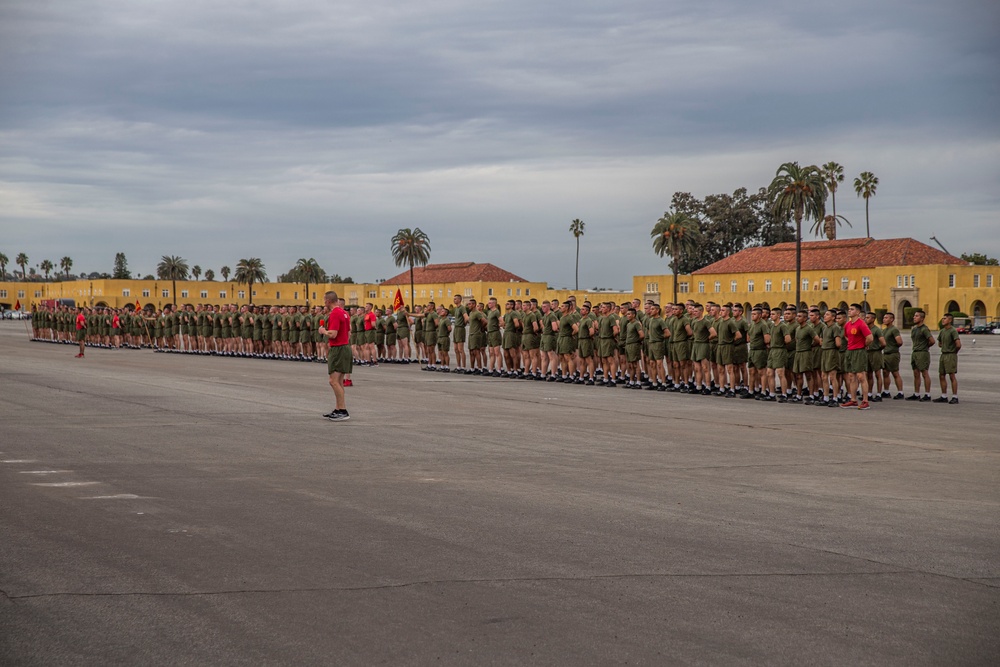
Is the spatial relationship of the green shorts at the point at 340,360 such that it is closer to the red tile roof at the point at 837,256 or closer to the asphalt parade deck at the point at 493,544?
the asphalt parade deck at the point at 493,544

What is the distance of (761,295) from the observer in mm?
100812

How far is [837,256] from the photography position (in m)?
98.0

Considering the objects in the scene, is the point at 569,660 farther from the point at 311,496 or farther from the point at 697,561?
the point at 311,496

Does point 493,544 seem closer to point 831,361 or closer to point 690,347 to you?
point 831,361

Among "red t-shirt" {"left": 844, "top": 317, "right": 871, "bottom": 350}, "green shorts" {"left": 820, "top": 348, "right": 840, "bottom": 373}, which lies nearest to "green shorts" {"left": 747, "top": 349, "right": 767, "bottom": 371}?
"green shorts" {"left": 820, "top": 348, "right": 840, "bottom": 373}

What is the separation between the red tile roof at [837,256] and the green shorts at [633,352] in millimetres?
73876

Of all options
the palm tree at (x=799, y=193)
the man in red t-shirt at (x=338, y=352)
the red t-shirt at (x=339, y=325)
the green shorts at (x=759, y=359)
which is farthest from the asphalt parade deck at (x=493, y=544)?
the palm tree at (x=799, y=193)

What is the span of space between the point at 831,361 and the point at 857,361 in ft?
1.67

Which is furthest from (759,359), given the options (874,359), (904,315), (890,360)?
(904,315)

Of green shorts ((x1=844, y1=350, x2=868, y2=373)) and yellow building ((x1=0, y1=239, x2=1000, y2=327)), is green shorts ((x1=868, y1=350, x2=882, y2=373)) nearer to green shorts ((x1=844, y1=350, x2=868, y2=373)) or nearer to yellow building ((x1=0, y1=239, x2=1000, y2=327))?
green shorts ((x1=844, y1=350, x2=868, y2=373))

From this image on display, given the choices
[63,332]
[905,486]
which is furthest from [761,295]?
[905,486]

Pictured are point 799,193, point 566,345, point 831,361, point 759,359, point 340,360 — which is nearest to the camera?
point 340,360

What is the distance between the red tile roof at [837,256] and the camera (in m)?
92.9

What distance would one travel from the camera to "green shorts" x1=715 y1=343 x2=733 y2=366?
68.3ft
